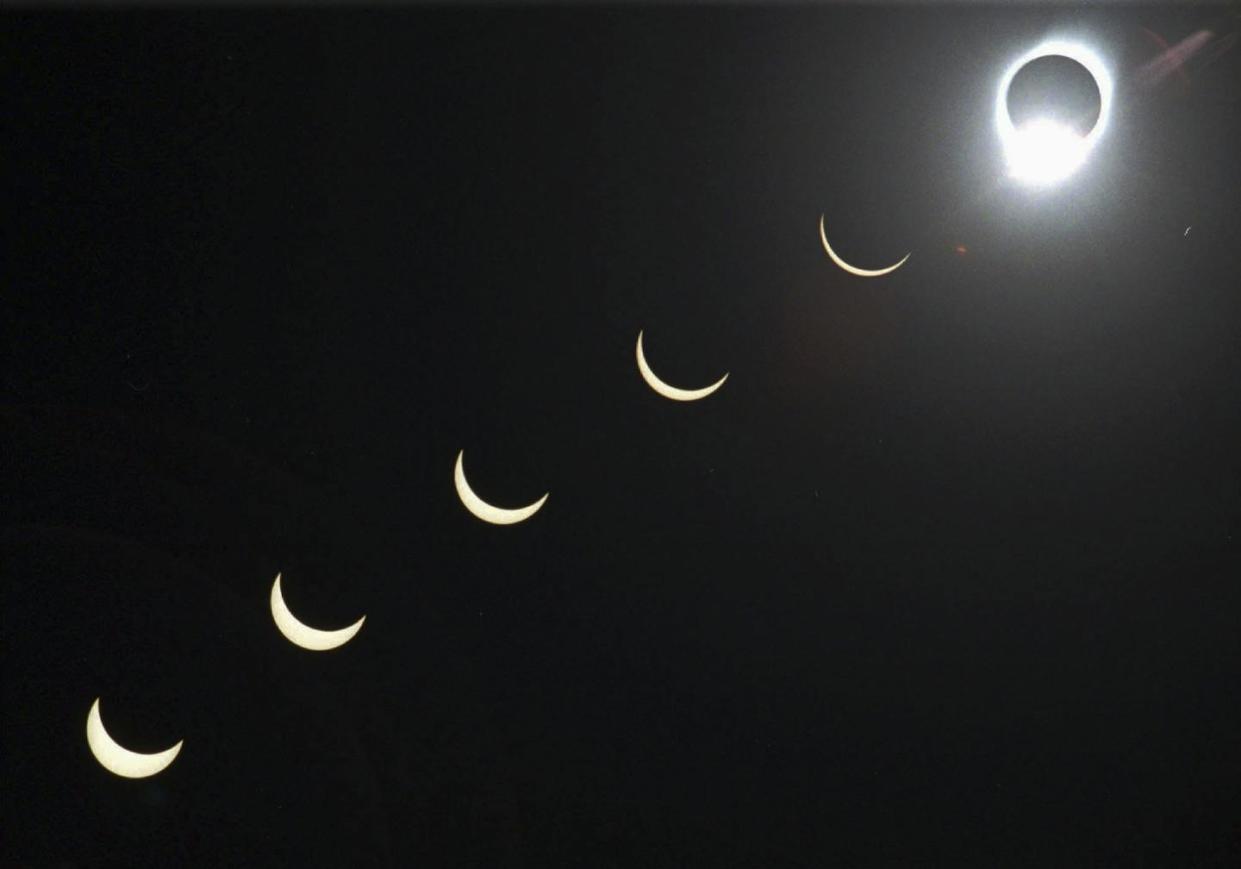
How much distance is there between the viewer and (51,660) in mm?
1410

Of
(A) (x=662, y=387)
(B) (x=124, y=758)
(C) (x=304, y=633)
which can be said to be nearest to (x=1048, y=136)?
(A) (x=662, y=387)

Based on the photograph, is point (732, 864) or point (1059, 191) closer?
point (732, 864)

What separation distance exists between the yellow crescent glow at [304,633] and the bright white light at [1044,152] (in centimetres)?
120

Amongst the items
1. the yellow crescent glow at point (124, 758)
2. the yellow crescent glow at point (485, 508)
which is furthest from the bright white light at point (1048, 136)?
the yellow crescent glow at point (124, 758)

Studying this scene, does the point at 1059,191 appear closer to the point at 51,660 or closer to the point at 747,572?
the point at 747,572

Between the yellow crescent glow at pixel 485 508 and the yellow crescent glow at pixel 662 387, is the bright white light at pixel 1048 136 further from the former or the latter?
the yellow crescent glow at pixel 485 508

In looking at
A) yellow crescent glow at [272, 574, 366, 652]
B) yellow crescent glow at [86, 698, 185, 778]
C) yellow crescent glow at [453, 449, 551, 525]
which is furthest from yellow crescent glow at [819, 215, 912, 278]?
yellow crescent glow at [86, 698, 185, 778]

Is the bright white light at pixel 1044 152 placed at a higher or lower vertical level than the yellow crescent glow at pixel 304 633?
higher

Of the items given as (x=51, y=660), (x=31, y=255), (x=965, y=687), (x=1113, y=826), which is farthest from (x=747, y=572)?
(x=31, y=255)

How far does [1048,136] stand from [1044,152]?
24 millimetres

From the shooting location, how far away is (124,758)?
1386 mm

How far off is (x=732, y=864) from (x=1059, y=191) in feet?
3.62

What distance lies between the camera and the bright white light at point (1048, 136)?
4.94ft

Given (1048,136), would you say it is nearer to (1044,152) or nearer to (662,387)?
(1044,152)
